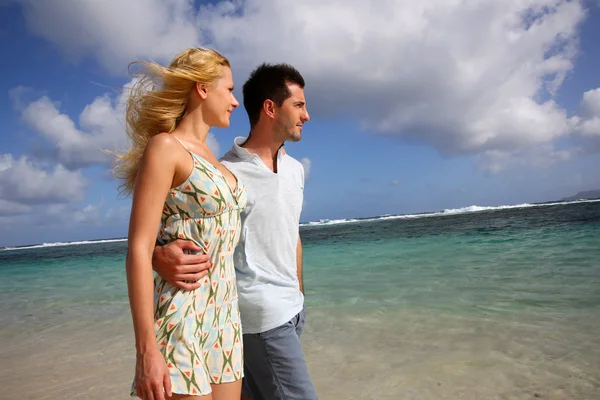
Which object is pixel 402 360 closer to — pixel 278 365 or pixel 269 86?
pixel 278 365

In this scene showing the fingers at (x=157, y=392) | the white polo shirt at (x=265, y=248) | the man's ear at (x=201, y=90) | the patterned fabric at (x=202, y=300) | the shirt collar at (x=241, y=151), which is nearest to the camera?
the fingers at (x=157, y=392)

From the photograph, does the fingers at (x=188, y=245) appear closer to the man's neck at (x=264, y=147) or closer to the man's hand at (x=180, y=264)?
the man's hand at (x=180, y=264)

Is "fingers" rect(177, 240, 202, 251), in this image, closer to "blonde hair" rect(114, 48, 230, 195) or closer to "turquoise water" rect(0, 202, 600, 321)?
"blonde hair" rect(114, 48, 230, 195)

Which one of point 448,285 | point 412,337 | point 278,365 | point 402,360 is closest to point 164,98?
point 278,365

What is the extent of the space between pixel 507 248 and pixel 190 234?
1284 centimetres

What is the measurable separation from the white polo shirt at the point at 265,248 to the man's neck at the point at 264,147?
0.05 m

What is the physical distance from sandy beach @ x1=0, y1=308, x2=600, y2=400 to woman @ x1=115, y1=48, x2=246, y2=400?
7.54 ft

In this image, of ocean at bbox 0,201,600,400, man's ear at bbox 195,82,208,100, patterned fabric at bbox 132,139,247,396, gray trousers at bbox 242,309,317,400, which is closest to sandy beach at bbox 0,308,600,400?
ocean at bbox 0,201,600,400

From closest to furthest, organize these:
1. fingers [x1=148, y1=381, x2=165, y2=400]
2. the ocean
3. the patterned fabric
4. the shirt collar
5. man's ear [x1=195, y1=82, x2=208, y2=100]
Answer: fingers [x1=148, y1=381, x2=165, y2=400] < the patterned fabric < man's ear [x1=195, y1=82, x2=208, y2=100] < the shirt collar < the ocean

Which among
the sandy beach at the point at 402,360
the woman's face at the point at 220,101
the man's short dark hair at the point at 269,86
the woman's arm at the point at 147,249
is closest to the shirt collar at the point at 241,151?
the man's short dark hair at the point at 269,86

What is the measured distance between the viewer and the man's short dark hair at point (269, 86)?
8.17 ft

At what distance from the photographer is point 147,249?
151 centimetres

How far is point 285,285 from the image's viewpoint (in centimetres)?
219

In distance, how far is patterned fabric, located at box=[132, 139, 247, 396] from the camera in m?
1.61
